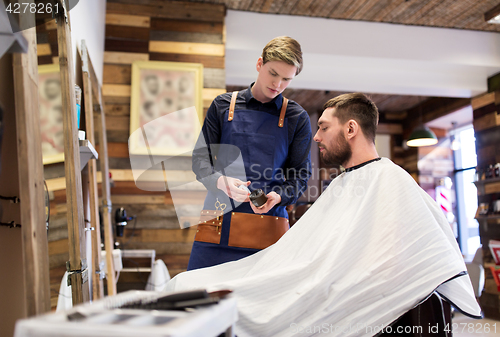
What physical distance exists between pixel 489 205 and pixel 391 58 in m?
2.45

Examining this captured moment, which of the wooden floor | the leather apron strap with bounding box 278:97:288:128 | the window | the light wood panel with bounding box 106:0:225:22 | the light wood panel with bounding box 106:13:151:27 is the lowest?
the wooden floor

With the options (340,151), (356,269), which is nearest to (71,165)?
(340,151)

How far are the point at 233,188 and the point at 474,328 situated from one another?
391cm

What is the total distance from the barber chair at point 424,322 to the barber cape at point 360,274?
22 mm

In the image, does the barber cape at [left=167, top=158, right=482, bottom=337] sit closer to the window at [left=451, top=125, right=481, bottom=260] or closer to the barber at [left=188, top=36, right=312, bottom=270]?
the barber at [left=188, top=36, right=312, bottom=270]

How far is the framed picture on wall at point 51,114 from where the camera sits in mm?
1568

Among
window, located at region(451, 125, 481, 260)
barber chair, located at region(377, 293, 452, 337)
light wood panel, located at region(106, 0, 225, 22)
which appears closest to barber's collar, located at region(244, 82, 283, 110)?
barber chair, located at region(377, 293, 452, 337)

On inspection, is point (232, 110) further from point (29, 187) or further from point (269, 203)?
point (29, 187)

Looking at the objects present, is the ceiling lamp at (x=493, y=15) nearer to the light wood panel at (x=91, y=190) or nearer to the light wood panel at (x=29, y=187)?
the light wood panel at (x=91, y=190)

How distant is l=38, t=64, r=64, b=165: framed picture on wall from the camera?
Result: 5.15ft

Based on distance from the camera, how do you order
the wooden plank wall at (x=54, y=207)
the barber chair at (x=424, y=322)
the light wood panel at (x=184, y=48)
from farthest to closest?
the light wood panel at (x=184, y=48) → the wooden plank wall at (x=54, y=207) → the barber chair at (x=424, y=322)

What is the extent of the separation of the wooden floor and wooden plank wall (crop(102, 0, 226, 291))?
279cm

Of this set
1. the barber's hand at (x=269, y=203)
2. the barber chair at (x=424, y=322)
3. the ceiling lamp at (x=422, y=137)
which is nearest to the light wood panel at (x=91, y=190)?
the barber's hand at (x=269, y=203)

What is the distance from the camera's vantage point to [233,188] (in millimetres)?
1589
